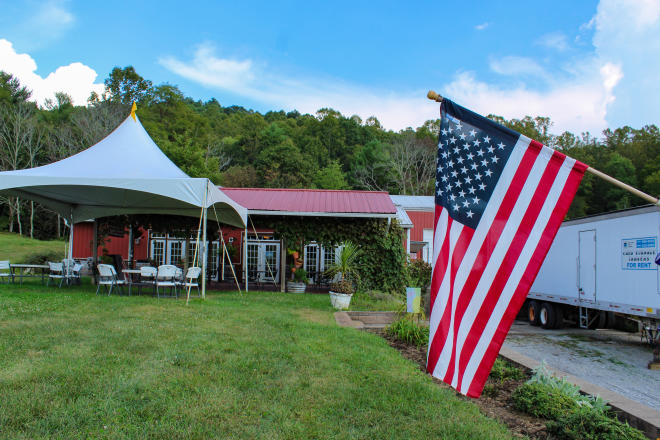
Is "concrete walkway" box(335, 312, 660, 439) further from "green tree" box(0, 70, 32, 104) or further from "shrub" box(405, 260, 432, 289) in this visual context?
"green tree" box(0, 70, 32, 104)

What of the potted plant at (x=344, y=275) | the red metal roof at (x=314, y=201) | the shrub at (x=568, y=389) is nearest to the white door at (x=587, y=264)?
the potted plant at (x=344, y=275)

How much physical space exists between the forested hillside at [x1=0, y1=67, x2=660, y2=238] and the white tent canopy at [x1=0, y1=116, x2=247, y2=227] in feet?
66.5

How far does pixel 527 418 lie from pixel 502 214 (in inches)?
83.2

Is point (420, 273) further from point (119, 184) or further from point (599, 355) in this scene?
point (119, 184)

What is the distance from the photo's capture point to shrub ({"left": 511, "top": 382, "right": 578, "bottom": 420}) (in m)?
3.67

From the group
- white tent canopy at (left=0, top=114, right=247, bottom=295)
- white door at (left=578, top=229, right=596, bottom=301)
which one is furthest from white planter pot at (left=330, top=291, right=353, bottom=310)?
white door at (left=578, top=229, right=596, bottom=301)

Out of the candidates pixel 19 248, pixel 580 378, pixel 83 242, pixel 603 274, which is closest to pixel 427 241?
pixel 603 274

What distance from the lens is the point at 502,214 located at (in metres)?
2.83

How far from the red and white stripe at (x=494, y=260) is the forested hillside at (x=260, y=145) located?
32374 mm

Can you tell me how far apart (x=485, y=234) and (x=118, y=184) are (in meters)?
8.63

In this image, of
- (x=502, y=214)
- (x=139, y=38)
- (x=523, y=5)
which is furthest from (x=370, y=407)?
(x=139, y=38)

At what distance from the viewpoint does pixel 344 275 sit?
40.9ft

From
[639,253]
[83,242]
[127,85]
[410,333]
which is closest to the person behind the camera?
[410,333]

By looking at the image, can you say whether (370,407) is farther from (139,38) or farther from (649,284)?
(139,38)
